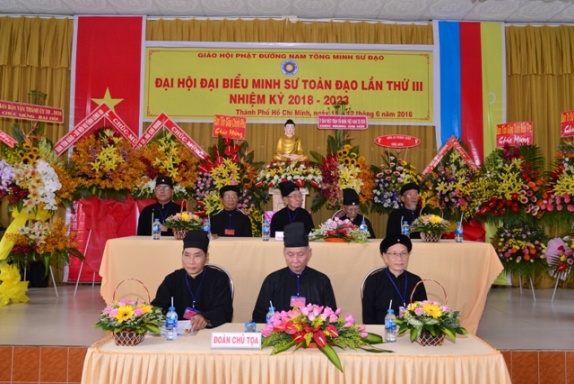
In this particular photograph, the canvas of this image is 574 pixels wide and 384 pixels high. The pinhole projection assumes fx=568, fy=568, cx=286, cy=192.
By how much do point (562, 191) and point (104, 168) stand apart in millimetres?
5904

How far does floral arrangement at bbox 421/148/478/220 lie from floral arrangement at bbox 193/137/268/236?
2436 mm

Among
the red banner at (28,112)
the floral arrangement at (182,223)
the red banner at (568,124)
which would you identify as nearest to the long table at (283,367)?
the floral arrangement at (182,223)

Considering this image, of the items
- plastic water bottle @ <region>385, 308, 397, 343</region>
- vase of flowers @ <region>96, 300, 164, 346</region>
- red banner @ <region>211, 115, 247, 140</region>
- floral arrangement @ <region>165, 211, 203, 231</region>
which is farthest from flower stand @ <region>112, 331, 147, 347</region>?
red banner @ <region>211, 115, 247, 140</region>

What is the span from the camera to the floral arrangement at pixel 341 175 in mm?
7891

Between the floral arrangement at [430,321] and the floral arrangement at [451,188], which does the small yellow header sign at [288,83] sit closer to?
the floral arrangement at [451,188]

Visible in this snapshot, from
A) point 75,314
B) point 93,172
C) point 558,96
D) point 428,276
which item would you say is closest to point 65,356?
point 75,314

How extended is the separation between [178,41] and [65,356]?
611 centimetres

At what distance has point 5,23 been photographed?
911 centimetres

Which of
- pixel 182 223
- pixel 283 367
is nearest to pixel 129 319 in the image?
pixel 283 367

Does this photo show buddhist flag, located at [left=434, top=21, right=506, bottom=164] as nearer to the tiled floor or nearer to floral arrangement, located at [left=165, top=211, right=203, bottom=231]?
the tiled floor

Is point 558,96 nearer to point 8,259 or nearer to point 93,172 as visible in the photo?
point 93,172

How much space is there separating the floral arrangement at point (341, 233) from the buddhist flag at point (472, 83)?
4.30 metres

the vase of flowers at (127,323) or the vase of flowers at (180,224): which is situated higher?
the vase of flowers at (180,224)

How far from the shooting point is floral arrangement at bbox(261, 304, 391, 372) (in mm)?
2625
